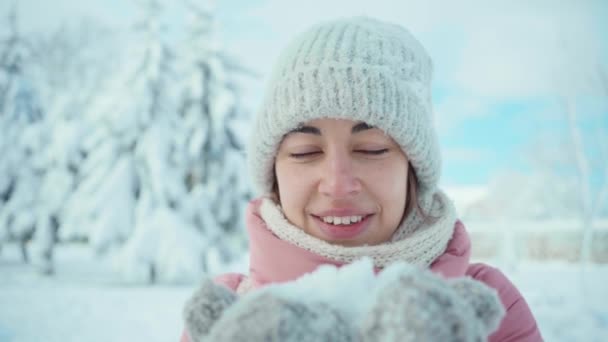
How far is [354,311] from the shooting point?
1.43 ft

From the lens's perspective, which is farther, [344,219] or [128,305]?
→ [128,305]

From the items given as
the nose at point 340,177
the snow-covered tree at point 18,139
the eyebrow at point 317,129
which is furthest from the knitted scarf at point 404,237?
the snow-covered tree at point 18,139

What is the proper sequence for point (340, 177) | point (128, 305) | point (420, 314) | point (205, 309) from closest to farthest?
1. point (420, 314)
2. point (205, 309)
3. point (340, 177)
4. point (128, 305)

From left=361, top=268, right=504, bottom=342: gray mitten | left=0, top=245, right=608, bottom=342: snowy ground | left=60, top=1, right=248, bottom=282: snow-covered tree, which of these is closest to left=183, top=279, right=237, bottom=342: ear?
left=361, top=268, right=504, bottom=342: gray mitten

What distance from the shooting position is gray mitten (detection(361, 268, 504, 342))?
36 centimetres

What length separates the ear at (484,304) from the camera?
1.40ft

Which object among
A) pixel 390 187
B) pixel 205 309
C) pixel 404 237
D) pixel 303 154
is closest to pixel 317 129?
pixel 303 154

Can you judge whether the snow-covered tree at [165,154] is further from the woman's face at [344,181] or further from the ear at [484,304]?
the ear at [484,304]

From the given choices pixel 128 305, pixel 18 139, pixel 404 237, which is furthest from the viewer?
pixel 18 139

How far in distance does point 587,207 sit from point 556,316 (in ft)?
10.6

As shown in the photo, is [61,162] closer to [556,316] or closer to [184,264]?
[184,264]

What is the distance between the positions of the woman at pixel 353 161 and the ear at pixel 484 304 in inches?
22.1

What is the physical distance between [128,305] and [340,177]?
19.3 feet

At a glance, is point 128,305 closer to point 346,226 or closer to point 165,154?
point 165,154
